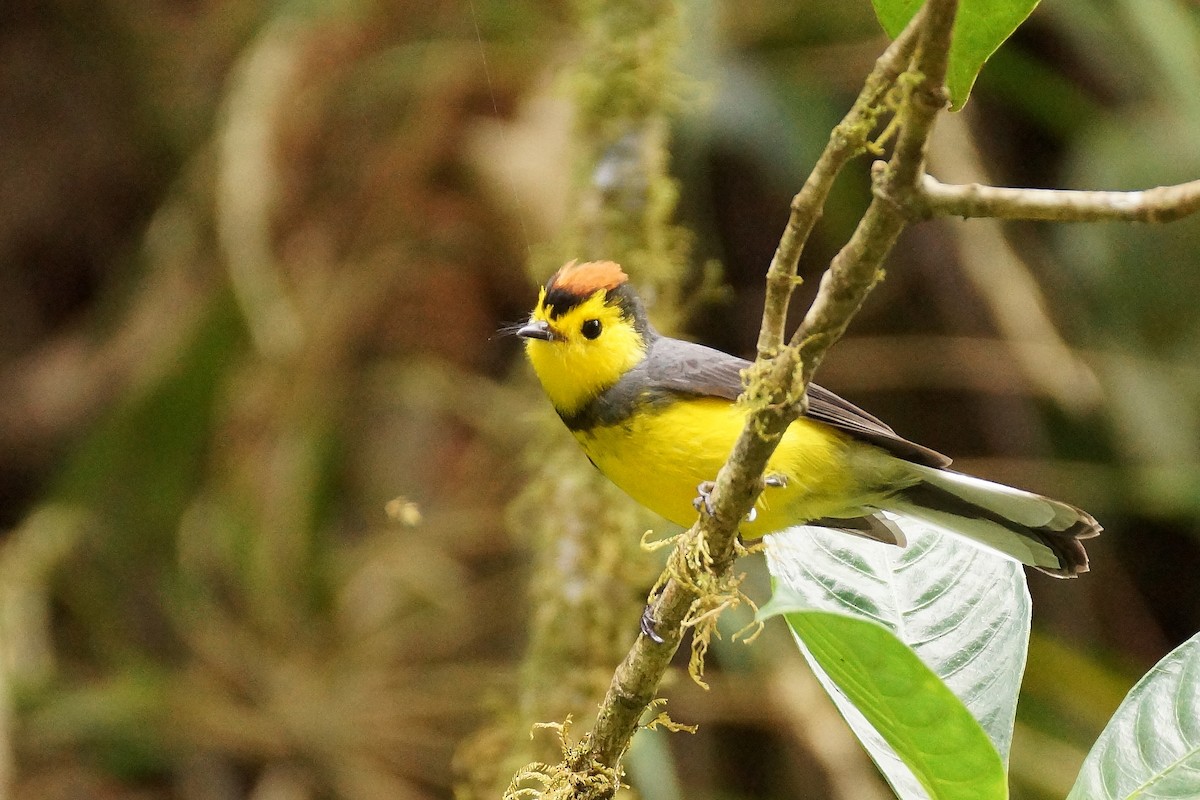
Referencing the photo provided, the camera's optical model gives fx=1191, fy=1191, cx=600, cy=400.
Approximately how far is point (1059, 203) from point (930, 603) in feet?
2.61

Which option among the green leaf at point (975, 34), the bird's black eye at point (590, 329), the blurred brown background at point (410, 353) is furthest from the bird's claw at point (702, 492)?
the blurred brown background at point (410, 353)

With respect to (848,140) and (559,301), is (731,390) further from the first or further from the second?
(848,140)

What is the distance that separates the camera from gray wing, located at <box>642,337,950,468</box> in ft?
6.88

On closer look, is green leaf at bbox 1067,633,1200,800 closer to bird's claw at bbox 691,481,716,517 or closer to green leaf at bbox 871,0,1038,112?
bird's claw at bbox 691,481,716,517

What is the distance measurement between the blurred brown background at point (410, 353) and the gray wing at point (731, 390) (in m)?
0.82

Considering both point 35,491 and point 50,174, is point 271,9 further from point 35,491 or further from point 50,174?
point 35,491

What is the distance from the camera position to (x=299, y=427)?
4148 mm

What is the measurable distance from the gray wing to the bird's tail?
0.06 meters

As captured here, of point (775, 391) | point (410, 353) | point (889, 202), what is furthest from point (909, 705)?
point (410, 353)

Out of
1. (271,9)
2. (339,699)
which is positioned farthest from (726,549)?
(271,9)

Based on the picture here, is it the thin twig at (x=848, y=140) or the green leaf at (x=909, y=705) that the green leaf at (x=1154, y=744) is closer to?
the green leaf at (x=909, y=705)

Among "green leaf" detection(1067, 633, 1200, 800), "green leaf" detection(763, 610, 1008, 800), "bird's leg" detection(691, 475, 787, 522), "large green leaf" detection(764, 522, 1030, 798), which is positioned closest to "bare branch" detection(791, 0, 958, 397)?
"green leaf" detection(763, 610, 1008, 800)

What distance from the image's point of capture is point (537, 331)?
230 centimetres

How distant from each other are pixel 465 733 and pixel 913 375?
1.95 m
